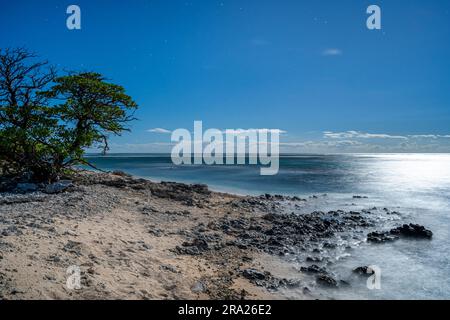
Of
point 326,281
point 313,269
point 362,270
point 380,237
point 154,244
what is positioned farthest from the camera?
point 380,237

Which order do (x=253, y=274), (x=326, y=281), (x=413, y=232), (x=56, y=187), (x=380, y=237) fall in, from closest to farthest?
(x=326, y=281) → (x=253, y=274) → (x=380, y=237) → (x=56, y=187) → (x=413, y=232)

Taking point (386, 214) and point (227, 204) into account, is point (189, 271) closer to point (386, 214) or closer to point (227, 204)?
point (227, 204)

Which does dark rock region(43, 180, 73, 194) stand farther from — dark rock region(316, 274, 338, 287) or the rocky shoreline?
dark rock region(316, 274, 338, 287)

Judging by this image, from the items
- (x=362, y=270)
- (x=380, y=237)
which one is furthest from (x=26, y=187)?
(x=380, y=237)

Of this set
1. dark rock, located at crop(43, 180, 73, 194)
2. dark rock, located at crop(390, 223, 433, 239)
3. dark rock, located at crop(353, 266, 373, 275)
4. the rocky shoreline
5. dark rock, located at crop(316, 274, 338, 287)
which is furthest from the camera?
dark rock, located at crop(390, 223, 433, 239)

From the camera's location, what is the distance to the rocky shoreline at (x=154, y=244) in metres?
7.82

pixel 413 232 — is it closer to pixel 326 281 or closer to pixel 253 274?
pixel 326 281

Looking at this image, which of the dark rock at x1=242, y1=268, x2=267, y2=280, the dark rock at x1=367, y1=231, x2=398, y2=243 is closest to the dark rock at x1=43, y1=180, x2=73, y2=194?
the dark rock at x1=242, y1=268, x2=267, y2=280

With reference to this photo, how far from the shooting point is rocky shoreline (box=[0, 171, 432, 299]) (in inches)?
308

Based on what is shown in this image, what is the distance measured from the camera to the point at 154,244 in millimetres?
11742

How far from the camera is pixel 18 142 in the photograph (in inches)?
687

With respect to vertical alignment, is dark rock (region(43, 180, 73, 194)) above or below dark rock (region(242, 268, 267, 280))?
above
